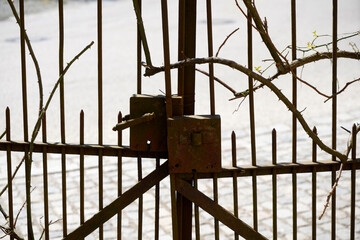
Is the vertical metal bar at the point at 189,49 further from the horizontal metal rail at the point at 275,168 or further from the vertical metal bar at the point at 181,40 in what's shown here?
the horizontal metal rail at the point at 275,168

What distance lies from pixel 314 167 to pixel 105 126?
5483 millimetres

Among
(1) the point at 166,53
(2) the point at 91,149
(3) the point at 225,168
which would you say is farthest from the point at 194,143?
(2) the point at 91,149

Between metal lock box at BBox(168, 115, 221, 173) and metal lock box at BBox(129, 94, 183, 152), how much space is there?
0.12m

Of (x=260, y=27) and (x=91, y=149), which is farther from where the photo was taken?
(x=91, y=149)

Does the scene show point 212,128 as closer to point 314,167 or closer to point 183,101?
point 183,101

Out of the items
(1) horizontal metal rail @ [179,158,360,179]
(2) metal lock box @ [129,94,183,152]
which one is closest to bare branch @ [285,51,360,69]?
(1) horizontal metal rail @ [179,158,360,179]

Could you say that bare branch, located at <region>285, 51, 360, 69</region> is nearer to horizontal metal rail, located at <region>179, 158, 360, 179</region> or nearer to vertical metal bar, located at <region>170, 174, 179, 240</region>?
horizontal metal rail, located at <region>179, 158, 360, 179</region>

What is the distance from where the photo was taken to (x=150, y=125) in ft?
9.52

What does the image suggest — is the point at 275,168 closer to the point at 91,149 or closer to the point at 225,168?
the point at 225,168

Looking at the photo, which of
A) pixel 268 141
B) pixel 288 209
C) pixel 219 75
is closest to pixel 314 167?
pixel 288 209

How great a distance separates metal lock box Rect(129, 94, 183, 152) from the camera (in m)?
2.89

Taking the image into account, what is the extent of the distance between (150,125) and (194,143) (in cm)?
22

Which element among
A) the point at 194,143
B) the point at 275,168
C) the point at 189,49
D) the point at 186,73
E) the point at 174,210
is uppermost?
the point at 189,49

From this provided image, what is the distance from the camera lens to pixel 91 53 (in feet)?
38.7
